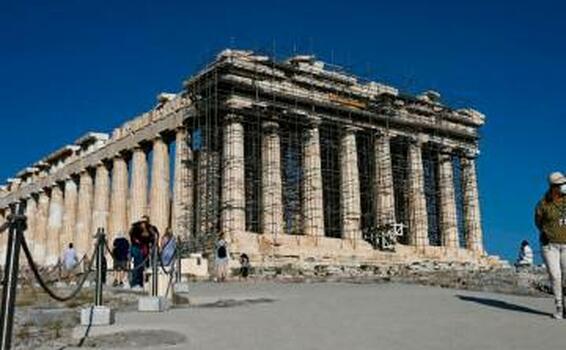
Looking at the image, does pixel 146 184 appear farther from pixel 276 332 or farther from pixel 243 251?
pixel 276 332

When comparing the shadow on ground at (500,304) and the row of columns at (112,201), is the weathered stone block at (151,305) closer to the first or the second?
the shadow on ground at (500,304)

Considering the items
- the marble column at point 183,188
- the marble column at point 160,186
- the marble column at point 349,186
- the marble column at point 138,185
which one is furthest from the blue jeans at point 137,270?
the marble column at point 138,185

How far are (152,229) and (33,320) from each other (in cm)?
954

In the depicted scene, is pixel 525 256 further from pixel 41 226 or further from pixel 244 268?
pixel 41 226

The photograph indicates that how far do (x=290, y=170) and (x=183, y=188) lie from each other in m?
7.24

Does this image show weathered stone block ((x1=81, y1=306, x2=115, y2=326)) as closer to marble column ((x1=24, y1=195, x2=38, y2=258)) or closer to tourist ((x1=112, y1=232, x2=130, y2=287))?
tourist ((x1=112, y1=232, x2=130, y2=287))

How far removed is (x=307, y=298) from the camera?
658 inches

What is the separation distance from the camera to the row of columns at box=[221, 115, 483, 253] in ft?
130

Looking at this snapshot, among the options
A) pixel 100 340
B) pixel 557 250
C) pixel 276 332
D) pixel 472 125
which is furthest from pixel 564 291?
pixel 472 125

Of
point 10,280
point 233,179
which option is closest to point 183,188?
point 233,179

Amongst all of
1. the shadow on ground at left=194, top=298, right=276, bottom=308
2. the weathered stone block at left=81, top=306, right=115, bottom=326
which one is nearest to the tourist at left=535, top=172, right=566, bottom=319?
the shadow on ground at left=194, top=298, right=276, bottom=308

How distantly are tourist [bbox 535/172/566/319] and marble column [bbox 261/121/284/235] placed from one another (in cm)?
2748

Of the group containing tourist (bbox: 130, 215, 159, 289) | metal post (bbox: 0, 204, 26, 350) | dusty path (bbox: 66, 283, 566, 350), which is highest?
tourist (bbox: 130, 215, 159, 289)

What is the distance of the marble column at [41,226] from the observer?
58344 mm
